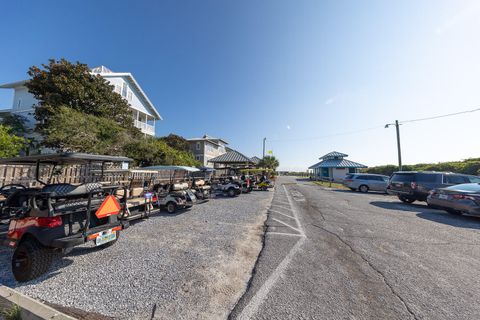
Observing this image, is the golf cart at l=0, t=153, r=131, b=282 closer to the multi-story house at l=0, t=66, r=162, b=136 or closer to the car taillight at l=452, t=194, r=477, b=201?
the car taillight at l=452, t=194, r=477, b=201

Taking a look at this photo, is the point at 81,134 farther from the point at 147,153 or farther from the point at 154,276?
the point at 154,276

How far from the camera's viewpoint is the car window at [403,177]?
9.91 meters

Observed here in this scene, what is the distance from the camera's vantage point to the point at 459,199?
21.8 ft

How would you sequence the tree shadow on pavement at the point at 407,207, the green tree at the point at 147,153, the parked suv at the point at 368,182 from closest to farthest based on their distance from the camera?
the tree shadow on pavement at the point at 407,207 < the green tree at the point at 147,153 < the parked suv at the point at 368,182

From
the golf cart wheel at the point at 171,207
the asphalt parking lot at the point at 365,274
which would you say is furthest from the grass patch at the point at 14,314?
the golf cart wheel at the point at 171,207

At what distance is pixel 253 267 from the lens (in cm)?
313

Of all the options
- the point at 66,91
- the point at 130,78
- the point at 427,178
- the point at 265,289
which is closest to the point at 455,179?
the point at 427,178

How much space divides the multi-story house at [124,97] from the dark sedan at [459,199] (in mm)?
22967

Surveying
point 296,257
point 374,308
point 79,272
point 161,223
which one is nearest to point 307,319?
point 374,308

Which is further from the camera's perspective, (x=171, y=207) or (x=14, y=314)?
(x=171, y=207)

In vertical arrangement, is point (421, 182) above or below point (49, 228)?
above

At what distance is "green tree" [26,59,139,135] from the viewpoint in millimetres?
12320

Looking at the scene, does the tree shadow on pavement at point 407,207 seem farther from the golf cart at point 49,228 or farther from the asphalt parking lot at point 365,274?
the golf cart at point 49,228

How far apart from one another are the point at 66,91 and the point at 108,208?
14.8 meters
